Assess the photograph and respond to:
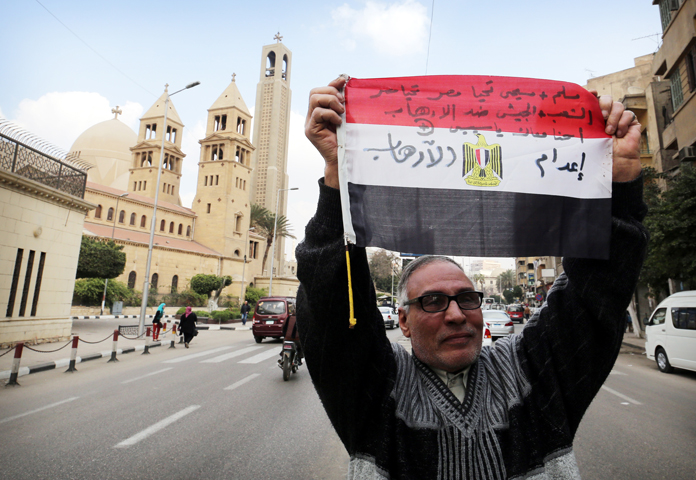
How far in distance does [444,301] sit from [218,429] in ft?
16.0

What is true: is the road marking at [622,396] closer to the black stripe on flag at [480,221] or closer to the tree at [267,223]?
the black stripe on flag at [480,221]

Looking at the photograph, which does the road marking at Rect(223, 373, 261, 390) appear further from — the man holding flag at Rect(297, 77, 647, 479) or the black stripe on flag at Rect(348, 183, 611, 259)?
the black stripe on flag at Rect(348, 183, 611, 259)

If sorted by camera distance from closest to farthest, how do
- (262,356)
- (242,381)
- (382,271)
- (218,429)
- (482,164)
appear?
1. (482,164)
2. (218,429)
3. (242,381)
4. (262,356)
5. (382,271)

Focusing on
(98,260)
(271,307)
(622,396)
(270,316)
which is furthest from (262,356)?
(98,260)

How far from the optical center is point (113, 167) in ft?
238

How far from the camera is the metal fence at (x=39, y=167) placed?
14.2m

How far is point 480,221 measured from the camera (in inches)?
75.9

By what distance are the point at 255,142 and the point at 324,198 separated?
320 ft

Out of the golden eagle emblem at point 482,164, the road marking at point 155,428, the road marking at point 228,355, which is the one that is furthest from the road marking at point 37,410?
the golden eagle emblem at point 482,164

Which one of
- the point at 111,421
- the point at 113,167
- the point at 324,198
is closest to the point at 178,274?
the point at 113,167

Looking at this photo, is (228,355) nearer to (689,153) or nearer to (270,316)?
(270,316)

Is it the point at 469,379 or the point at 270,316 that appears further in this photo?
the point at 270,316

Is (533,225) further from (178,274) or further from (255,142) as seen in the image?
(255,142)

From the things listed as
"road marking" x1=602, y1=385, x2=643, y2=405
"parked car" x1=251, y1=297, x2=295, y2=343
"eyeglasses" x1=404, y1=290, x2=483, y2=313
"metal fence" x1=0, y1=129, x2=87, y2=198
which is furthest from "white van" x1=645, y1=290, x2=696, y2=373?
"metal fence" x1=0, y1=129, x2=87, y2=198
